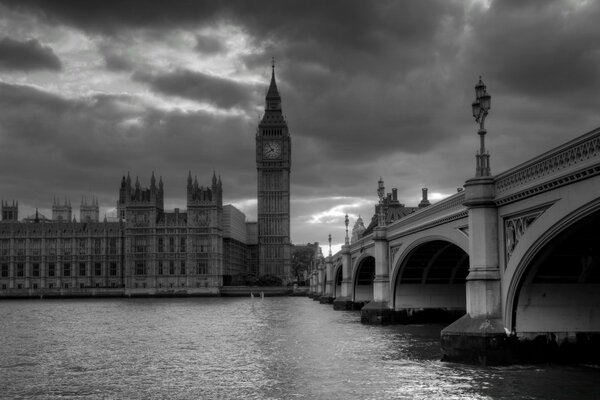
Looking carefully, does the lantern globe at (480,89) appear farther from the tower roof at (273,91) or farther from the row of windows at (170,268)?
the tower roof at (273,91)

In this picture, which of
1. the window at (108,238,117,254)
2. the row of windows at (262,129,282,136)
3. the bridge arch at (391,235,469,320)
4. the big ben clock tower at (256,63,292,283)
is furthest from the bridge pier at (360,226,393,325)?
the row of windows at (262,129,282,136)

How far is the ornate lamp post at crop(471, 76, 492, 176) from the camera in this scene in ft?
80.1

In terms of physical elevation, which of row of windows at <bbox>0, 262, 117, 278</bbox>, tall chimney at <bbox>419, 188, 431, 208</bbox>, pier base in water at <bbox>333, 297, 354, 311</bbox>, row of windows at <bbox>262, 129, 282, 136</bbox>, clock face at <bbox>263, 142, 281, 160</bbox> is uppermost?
row of windows at <bbox>262, 129, 282, 136</bbox>

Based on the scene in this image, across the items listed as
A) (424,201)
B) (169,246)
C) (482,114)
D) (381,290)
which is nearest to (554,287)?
(482,114)

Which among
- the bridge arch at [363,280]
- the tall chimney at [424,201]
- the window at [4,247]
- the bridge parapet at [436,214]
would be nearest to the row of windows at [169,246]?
the window at [4,247]

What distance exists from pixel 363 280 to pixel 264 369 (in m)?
46.5

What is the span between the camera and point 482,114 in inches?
973

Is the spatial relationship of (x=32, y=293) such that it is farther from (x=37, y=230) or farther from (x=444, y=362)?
(x=444, y=362)

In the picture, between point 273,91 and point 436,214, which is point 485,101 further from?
point 273,91

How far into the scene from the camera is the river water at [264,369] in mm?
21188

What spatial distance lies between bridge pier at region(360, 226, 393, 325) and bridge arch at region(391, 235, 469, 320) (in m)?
0.66

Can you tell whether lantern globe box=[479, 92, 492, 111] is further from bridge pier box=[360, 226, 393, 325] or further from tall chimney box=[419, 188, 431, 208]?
tall chimney box=[419, 188, 431, 208]

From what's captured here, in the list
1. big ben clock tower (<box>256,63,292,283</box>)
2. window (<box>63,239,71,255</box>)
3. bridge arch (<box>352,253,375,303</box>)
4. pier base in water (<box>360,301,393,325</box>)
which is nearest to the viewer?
pier base in water (<box>360,301,393,325</box>)

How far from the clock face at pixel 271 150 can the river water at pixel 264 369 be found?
411 ft
